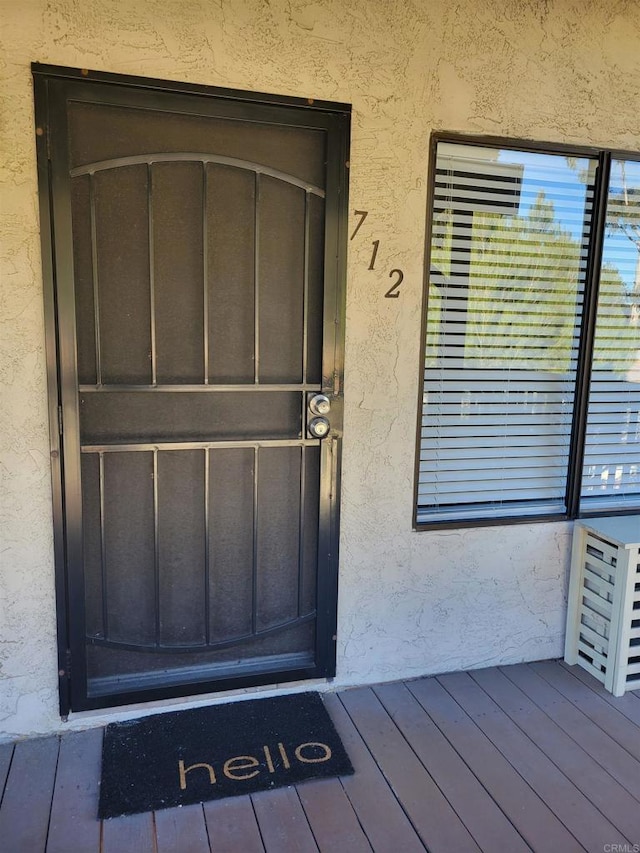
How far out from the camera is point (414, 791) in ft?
6.15

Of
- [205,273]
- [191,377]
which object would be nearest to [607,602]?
[191,377]

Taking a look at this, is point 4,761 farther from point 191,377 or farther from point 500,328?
point 500,328

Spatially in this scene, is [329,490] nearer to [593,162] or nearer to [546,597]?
[546,597]

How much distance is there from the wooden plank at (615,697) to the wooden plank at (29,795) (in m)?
2.01

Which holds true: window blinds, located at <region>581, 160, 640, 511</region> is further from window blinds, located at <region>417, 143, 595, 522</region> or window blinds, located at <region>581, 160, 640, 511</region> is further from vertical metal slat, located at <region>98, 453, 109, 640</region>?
vertical metal slat, located at <region>98, 453, 109, 640</region>

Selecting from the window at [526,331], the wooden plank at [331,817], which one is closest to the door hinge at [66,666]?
the wooden plank at [331,817]

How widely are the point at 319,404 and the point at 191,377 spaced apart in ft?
1.51

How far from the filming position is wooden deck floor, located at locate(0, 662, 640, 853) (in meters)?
1.68

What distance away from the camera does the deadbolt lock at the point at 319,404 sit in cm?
218

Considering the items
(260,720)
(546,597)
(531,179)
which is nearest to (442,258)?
(531,179)

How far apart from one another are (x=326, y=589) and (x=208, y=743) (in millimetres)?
653

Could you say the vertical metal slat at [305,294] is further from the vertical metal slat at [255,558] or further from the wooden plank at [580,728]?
the wooden plank at [580,728]

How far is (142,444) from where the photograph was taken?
207cm

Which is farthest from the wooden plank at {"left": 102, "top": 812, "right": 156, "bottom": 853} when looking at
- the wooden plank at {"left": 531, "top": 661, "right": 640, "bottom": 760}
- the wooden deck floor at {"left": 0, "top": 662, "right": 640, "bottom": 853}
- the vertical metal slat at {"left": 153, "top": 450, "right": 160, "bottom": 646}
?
the wooden plank at {"left": 531, "top": 661, "right": 640, "bottom": 760}
